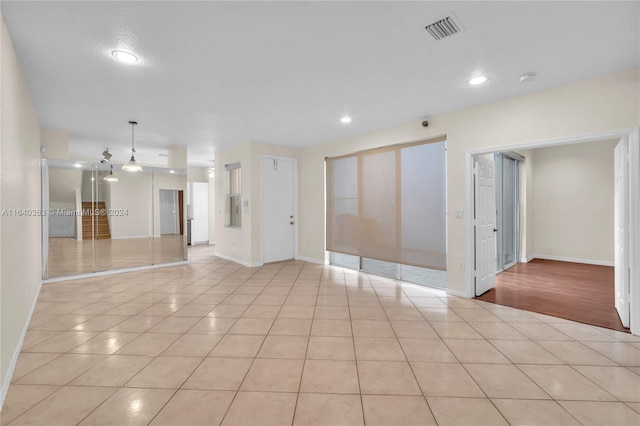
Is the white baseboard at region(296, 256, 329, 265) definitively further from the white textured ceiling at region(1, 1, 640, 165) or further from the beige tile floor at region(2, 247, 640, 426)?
the white textured ceiling at region(1, 1, 640, 165)

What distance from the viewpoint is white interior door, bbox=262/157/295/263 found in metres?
6.48

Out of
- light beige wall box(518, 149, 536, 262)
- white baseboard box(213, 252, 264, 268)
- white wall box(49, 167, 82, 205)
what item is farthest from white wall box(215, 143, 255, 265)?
light beige wall box(518, 149, 536, 262)

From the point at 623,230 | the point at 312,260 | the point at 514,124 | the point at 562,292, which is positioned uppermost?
the point at 514,124

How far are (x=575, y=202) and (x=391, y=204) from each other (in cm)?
484

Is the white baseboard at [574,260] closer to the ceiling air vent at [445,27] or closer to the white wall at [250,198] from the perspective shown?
the white wall at [250,198]

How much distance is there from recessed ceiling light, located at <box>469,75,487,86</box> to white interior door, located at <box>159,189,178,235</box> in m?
6.28

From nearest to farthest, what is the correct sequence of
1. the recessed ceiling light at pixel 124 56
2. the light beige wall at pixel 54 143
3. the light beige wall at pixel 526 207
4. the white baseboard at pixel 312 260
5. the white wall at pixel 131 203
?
the recessed ceiling light at pixel 124 56
the light beige wall at pixel 54 143
the white wall at pixel 131 203
the white baseboard at pixel 312 260
the light beige wall at pixel 526 207

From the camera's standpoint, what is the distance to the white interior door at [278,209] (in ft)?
21.3

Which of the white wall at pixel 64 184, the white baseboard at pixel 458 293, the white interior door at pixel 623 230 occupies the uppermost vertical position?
the white wall at pixel 64 184

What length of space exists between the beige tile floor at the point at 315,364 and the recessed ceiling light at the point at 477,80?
9.19ft

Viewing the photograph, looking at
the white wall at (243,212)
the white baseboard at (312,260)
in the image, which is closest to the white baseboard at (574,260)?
the white baseboard at (312,260)

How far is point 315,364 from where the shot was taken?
94.0 inches

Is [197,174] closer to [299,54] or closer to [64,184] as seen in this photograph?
[64,184]

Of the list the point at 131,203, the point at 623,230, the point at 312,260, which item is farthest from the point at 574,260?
the point at 131,203
